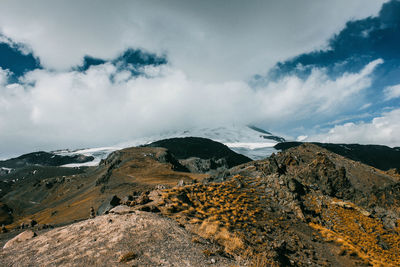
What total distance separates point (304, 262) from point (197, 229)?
8.24 m

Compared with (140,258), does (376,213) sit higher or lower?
lower

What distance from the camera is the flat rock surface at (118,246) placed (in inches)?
470

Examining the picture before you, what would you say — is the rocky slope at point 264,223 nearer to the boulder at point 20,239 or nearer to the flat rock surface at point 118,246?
the flat rock surface at point 118,246

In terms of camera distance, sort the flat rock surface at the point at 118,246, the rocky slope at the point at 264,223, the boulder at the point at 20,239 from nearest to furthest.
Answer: the flat rock surface at the point at 118,246, the rocky slope at the point at 264,223, the boulder at the point at 20,239

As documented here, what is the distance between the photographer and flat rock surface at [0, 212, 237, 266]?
11.9 m

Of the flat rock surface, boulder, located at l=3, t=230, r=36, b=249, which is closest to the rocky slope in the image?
the flat rock surface

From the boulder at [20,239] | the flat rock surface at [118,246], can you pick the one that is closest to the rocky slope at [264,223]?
the flat rock surface at [118,246]

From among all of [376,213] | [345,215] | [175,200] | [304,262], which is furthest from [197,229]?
[376,213]

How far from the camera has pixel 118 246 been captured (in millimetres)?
12820

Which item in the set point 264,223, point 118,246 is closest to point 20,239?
point 118,246

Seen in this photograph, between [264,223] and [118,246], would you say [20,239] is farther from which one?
[264,223]

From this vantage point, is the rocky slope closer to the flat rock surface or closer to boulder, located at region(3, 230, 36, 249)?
the flat rock surface

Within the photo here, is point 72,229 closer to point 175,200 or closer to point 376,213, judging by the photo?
point 175,200

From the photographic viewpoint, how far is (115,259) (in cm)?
1177
